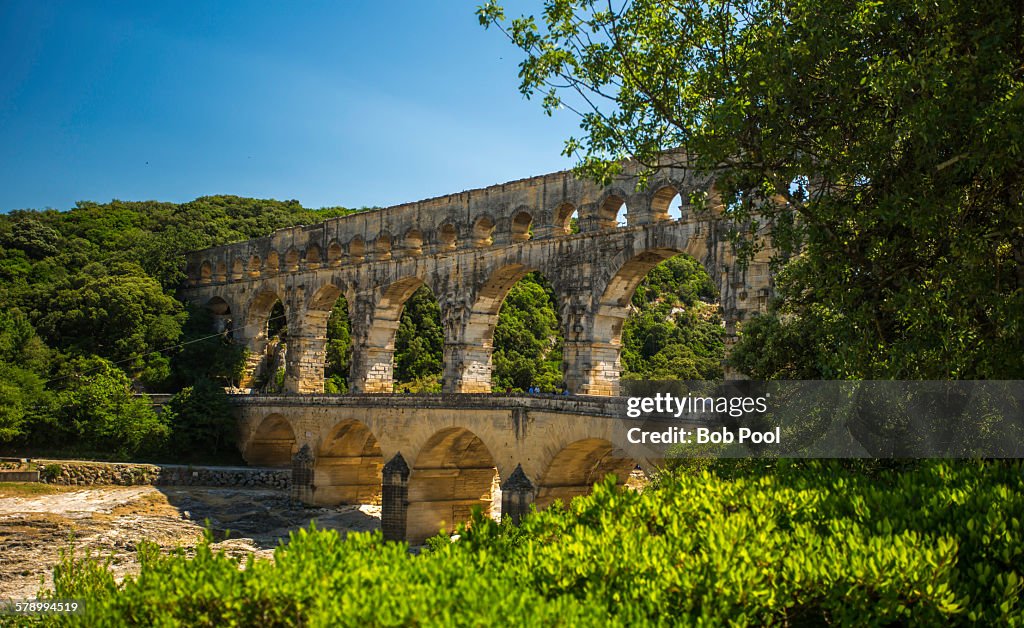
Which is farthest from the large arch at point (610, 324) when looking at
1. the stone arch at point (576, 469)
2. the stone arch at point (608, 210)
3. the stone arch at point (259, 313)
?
the stone arch at point (259, 313)

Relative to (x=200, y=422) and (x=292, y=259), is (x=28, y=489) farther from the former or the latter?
(x=292, y=259)

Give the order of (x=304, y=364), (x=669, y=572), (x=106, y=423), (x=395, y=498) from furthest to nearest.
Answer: (x=304, y=364) < (x=106, y=423) < (x=395, y=498) < (x=669, y=572)

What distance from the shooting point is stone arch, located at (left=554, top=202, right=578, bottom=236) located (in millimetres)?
26875

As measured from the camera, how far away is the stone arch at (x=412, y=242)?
32125mm

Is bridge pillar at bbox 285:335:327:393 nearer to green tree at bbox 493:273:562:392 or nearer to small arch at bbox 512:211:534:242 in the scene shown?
green tree at bbox 493:273:562:392

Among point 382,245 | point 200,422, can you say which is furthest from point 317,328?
point 200,422

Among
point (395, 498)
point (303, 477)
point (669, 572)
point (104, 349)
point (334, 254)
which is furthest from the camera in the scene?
point (104, 349)

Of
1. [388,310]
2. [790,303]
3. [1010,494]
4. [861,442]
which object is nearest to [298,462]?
[388,310]

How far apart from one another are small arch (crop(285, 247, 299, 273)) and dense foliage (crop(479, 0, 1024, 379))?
26262 millimetres

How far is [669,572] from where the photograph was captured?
22.2 feet

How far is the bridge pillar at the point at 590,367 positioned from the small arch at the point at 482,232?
5.28m

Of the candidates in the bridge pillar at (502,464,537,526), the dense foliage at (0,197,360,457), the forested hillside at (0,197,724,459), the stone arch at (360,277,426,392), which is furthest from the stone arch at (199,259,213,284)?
the bridge pillar at (502,464,537,526)

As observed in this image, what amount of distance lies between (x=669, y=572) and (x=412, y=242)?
26.4 m

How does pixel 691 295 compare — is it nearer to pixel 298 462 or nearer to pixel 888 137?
pixel 298 462
